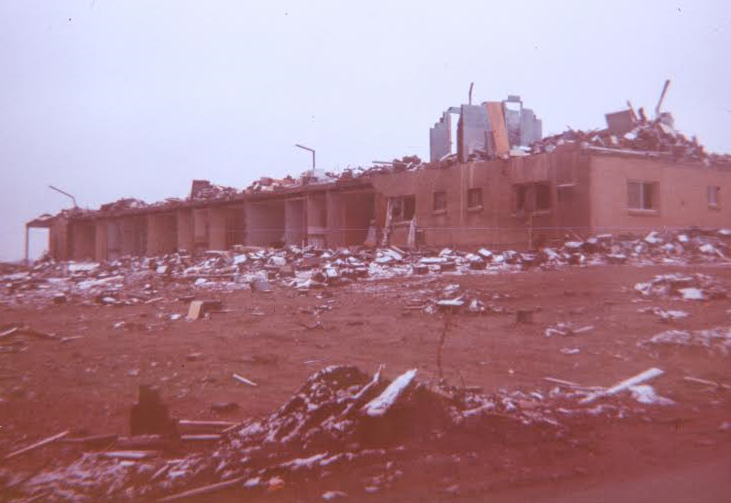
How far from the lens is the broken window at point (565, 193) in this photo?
16.4 metres

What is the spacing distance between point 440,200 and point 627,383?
14335mm

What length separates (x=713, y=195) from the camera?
19.3 m

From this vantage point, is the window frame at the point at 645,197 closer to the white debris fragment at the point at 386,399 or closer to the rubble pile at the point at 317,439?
the rubble pile at the point at 317,439

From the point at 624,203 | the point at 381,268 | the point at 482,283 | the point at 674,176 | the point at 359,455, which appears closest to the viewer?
the point at 359,455

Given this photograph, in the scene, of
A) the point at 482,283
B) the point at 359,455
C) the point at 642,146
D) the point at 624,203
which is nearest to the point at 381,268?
the point at 482,283

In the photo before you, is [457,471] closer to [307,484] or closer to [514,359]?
[307,484]

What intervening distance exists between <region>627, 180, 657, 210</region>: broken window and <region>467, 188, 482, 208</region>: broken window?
3.99 m

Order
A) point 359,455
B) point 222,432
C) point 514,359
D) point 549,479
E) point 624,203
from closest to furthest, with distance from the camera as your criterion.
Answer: point 549,479, point 359,455, point 222,432, point 514,359, point 624,203

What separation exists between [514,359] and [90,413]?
Answer: 416cm

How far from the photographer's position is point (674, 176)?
17938 millimetres

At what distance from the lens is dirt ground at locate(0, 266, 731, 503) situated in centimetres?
389

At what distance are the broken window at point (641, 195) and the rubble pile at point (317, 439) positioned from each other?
521 inches

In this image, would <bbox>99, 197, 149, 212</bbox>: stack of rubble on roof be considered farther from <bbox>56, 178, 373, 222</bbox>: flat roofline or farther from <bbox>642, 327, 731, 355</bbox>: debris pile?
<bbox>642, 327, 731, 355</bbox>: debris pile

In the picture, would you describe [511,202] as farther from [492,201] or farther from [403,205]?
[403,205]
